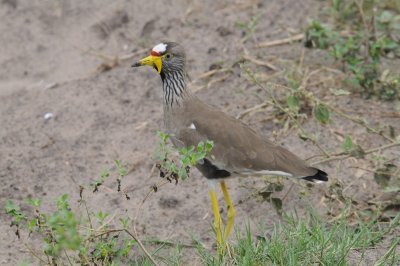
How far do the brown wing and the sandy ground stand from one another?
37 cm

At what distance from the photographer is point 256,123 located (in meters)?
6.15

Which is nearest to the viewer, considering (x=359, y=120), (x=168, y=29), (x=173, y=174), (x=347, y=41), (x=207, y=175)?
(x=173, y=174)

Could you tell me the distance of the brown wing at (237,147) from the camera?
4.84 meters

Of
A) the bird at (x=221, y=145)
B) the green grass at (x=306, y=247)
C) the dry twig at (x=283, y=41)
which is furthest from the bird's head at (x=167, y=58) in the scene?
the dry twig at (x=283, y=41)

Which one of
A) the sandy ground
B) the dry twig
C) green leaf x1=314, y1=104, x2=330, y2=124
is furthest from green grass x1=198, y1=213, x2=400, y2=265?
the dry twig

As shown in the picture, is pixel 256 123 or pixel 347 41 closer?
pixel 256 123

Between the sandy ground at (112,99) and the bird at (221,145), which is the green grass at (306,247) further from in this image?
the sandy ground at (112,99)

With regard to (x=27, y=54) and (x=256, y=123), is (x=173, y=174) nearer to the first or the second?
(x=256, y=123)

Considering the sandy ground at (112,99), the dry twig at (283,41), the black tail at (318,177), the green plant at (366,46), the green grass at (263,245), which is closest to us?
the green grass at (263,245)

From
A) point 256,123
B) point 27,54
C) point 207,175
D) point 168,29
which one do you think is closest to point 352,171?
point 256,123

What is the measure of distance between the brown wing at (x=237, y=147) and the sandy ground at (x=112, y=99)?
1.22 feet

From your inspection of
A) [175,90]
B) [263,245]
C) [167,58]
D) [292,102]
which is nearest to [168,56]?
[167,58]

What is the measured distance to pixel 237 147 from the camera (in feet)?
16.0

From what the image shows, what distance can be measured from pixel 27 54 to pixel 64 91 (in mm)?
865
